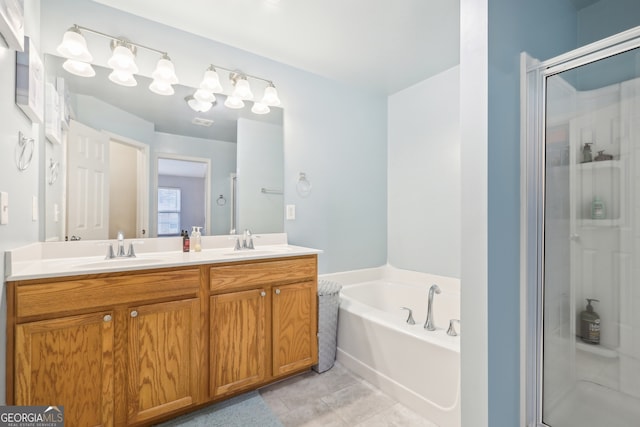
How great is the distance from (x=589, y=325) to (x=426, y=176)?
163cm

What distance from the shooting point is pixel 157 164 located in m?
2.00

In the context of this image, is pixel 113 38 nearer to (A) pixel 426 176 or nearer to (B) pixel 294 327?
(B) pixel 294 327

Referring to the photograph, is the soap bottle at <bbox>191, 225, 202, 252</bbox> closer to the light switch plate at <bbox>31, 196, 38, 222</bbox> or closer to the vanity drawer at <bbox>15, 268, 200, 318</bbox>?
the vanity drawer at <bbox>15, 268, 200, 318</bbox>

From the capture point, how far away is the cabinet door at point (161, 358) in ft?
4.66

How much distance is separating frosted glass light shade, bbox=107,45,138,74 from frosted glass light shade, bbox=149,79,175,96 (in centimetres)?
16

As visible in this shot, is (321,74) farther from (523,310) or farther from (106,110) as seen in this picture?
(523,310)

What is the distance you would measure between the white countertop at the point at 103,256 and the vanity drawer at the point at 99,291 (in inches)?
1.8

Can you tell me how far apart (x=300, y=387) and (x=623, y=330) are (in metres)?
1.80

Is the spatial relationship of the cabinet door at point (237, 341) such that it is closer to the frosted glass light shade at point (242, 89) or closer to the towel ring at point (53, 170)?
the towel ring at point (53, 170)

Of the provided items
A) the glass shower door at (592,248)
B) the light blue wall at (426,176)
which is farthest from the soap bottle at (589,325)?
the light blue wall at (426,176)

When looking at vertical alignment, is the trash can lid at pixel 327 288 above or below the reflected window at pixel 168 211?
below

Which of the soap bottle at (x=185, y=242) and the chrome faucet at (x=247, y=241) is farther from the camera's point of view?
the chrome faucet at (x=247, y=241)

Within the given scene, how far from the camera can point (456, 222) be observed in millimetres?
2506

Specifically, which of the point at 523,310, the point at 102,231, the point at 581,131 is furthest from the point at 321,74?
the point at 523,310
